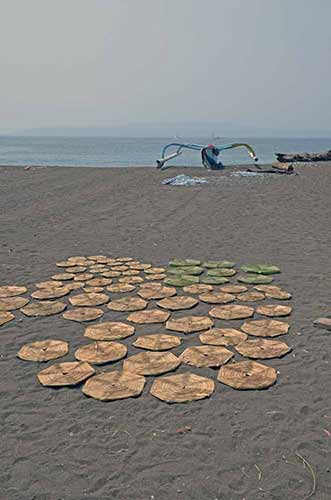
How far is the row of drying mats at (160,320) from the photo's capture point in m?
4.11

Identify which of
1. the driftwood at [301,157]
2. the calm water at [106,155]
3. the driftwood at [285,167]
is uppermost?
the driftwood at [301,157]

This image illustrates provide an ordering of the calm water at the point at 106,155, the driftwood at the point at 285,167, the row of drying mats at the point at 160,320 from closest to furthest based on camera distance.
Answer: the row of drying mats at the point at 160,320
the driftwood at the point at 285,167
the calm water at the point at 106,155

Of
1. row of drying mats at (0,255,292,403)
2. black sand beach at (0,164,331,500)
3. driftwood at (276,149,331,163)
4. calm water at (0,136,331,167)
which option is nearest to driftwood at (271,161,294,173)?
driftwood at (276,149,331,163)

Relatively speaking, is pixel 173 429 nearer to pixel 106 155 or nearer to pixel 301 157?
pixel 301 157

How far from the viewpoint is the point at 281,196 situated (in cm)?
1566

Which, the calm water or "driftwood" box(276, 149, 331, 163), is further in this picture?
the calm water

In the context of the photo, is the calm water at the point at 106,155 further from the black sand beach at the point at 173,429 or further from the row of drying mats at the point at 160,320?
the black sand beach at the point at 173,429

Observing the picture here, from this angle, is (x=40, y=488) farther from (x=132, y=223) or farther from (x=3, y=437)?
(x=132, y=223)

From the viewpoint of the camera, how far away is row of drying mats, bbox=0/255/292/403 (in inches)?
162

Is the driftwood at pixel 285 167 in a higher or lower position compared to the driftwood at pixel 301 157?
lower

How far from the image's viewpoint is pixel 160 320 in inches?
216

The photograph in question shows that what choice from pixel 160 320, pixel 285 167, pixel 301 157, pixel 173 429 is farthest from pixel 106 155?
pixel 173 429

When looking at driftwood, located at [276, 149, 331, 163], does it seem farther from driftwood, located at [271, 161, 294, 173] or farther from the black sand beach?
the black sand beach

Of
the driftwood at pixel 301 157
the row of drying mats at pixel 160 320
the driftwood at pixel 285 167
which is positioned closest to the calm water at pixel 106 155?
the driftwood at pixel 301 157
